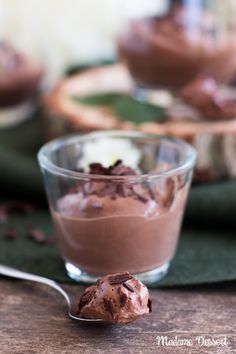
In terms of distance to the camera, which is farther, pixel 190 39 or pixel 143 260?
pixel 190 39

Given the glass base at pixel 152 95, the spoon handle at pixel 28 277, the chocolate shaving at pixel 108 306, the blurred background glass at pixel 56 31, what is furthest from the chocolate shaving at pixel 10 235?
the blurred background glass at pixel 56 31

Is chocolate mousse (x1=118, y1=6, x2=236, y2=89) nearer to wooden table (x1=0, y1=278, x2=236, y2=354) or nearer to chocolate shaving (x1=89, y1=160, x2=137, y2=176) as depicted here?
chocolate shaving (x1=89, y1=160, x2=137, y2=176)

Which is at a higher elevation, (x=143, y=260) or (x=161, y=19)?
(x=161, y=19)

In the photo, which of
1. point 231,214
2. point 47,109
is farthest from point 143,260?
point 47,109

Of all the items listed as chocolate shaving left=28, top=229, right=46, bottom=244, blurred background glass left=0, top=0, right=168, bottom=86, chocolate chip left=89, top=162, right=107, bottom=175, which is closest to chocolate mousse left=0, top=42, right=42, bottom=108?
blurred background glass left=0, top=0, right=168, bottom=86

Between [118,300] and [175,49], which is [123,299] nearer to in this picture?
[118,300]

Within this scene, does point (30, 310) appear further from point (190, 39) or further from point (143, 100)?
point (190, 39)
